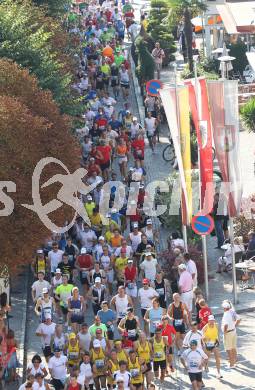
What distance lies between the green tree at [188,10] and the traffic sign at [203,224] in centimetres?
2067

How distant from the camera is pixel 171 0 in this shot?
5309cm

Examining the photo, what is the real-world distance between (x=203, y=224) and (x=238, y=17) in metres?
21.8

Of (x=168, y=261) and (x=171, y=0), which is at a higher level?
(x=171, y=0)

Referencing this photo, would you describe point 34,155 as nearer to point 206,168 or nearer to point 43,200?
point 43,200

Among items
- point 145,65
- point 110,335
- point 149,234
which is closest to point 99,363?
point 110,335

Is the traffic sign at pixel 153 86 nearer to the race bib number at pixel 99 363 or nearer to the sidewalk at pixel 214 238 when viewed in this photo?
the sidewalk at pixel 214 238

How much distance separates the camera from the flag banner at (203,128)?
32.4 m

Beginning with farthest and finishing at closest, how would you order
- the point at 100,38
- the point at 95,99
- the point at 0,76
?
the point at 100,38 < the point at 95,99 < the point at 0,76

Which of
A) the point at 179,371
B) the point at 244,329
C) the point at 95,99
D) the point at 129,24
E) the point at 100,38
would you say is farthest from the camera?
the point at 129,24

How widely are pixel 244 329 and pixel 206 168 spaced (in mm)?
3558

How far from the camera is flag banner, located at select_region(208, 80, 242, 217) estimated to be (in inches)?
1267

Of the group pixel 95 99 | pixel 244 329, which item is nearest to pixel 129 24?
pixel 95 99

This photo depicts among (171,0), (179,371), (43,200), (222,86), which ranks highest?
(171,0)

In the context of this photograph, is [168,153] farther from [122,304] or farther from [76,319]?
[76,319]
